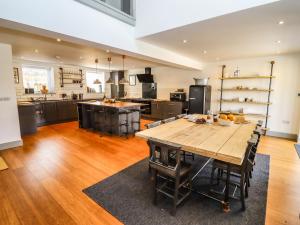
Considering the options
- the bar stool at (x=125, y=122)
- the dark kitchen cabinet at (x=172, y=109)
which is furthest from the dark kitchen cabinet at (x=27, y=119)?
the dark kitchen cabinet at (x=172, y=109)

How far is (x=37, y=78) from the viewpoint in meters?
6.70

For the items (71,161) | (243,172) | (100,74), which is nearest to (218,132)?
(243,172)

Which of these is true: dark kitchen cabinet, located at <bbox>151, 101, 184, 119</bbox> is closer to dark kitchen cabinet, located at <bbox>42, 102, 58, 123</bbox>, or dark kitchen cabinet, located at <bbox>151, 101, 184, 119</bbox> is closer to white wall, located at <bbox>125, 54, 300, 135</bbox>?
white wall, located at <bbox>125, 54, 300, 135</bbox>

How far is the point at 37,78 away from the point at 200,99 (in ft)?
21.8

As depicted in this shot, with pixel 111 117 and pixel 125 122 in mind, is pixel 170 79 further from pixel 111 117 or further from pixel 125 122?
pixel 111 117

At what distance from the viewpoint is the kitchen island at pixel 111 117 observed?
15.7ft

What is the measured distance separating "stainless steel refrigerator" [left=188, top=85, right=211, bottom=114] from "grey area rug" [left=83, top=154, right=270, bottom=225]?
3417 millimetres

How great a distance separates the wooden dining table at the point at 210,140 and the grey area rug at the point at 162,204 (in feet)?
0.69

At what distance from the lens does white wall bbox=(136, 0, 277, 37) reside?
2.10m

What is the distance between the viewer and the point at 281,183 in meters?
2.61

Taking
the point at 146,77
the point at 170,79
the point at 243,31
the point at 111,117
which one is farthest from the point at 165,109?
the point at 243,31

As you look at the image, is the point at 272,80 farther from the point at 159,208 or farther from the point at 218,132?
the point at 159,208

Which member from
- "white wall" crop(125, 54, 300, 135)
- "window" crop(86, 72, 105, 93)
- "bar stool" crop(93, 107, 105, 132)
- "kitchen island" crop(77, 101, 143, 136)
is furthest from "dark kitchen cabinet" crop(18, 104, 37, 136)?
"white wall" crop(125, 54, 300, 135)

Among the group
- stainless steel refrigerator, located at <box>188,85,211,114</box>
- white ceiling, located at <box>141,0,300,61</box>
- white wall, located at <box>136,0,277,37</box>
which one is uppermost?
white wall, located at <box>136,0,277,37</box>
